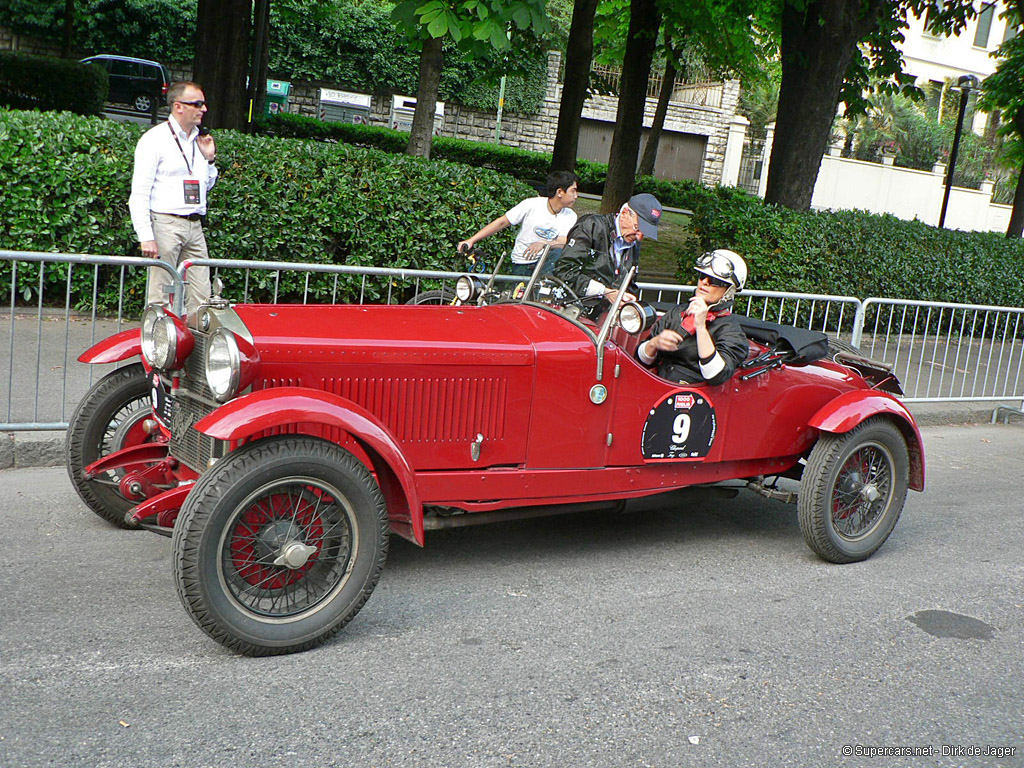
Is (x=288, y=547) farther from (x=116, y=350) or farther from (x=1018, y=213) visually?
(x=1018, y=213)

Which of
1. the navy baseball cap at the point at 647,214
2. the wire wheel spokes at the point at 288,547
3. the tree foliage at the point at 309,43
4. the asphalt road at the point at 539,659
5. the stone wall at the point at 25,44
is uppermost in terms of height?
the tree foliage at the point at 309,43

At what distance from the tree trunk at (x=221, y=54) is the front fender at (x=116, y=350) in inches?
298

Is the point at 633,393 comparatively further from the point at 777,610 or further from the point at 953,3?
the point at 953,3

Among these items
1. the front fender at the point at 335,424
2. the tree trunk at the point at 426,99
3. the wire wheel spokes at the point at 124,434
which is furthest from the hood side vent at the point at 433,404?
the tree trunk at the point at 426,99

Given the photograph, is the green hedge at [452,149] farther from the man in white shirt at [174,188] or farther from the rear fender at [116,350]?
the rear fender at [116,350]

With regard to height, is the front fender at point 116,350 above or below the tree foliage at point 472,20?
below

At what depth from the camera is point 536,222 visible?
26.6 ft

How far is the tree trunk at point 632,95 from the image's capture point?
1389 centimetres

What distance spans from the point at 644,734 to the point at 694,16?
1362cm

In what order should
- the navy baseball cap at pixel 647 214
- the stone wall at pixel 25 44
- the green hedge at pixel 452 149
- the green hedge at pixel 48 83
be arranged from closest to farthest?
the navy baseball cap at pixel 647 214
the green hedge at pixel 48 83
the green hedge at pixel 452 149
the stone wall at pixel 25 44

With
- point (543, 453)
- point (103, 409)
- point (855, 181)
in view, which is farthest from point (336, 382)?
point (855, 181)
